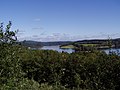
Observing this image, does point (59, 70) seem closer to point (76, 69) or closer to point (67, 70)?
point (67, 70)

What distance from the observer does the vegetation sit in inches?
420

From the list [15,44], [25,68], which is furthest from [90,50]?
[15,44]

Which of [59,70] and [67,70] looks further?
[59,70]

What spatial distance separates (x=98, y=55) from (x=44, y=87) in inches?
125

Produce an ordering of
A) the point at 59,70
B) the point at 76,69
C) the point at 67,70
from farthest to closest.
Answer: the point at 59,70, the point at 67,70, the point at 76,69

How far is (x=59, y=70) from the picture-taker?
55.9 feet

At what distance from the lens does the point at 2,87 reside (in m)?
10.3

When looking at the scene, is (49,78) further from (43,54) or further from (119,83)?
(119,83)

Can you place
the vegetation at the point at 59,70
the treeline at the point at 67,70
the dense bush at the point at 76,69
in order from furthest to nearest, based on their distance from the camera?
1. the dense bush at the point at 76,69
2. the treeline at the point at 67,70
3. the vegetation at the point at 59,70

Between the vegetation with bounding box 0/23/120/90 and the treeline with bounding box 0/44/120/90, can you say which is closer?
the vegetation with bounding box 0/23/120/90

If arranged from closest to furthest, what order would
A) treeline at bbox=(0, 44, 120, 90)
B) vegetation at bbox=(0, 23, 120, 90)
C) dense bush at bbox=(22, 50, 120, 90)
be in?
1. vegetation at bbox=(0, 23, 120, 90)
2. treeline at bbox=(0, 44, 120, 90)
3. dense bush at bbox=(22, 50, 120, 90)

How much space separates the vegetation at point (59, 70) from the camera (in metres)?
10.7

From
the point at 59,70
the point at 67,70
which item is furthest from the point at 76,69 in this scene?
the point at 59,70

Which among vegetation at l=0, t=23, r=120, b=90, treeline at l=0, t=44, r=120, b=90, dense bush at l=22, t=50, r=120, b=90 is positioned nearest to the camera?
vegetation at l=0, t=23, r=120, b=90
